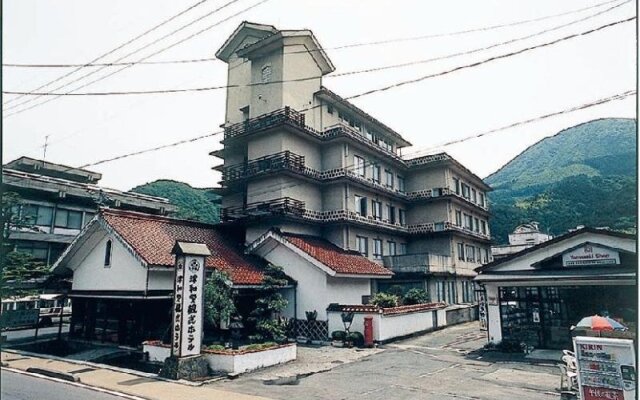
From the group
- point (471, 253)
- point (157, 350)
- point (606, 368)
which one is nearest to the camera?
point (606, 368)

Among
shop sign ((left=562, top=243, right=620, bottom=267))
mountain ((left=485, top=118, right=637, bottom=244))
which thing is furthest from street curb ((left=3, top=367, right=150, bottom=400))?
shop sign ((left=562, top=243, right=620, bottom=267))

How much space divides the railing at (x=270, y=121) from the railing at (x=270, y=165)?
227cm

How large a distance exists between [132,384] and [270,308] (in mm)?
8763

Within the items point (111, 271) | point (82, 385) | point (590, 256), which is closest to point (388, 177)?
point (590, 256)

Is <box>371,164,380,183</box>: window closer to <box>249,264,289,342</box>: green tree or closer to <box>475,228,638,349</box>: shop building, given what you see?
<box>249,264,289,342</box>: green tree

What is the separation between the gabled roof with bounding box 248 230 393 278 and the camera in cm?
2363

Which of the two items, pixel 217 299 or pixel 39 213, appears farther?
pixel 39 213

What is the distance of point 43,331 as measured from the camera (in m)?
27.4

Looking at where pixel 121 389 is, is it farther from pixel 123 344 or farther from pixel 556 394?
pixel 556 394

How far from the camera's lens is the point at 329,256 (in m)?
26.4

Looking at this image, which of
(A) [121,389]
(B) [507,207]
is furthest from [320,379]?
(B) [507,207]

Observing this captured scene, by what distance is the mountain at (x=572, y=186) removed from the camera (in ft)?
201

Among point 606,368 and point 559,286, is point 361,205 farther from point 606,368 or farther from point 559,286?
point 606,368

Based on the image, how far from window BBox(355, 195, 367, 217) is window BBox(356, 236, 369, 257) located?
82.2 inches
